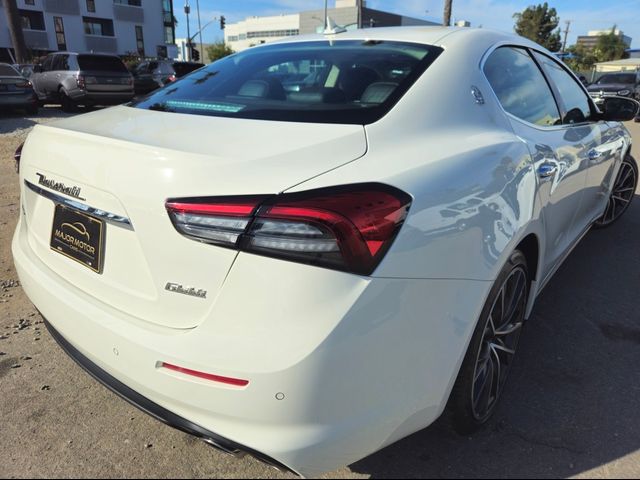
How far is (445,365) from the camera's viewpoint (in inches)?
66.5

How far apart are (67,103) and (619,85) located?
20.8 meters

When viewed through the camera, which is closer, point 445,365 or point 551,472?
point 445,365

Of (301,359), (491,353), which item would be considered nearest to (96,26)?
(491,353)

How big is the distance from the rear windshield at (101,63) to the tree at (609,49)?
74610 millimetres

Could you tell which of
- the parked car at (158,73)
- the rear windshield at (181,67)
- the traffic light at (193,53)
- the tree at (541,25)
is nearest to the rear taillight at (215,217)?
the parked car at (158,73)

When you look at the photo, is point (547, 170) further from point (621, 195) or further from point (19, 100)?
point (19, 100)

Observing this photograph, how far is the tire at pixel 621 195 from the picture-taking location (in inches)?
195

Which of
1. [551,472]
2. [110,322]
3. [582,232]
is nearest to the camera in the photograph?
[110,322]

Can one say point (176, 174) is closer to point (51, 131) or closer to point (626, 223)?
point (51, 131)

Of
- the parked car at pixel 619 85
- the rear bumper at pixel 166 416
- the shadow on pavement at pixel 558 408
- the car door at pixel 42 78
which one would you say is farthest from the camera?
the parked car at pixel 619 85

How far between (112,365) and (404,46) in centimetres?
182

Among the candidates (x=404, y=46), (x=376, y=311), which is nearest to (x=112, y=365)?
(x=376, y=311)

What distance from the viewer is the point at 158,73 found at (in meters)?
19.8

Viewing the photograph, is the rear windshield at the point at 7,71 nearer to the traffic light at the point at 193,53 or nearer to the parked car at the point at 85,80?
the parked car at the point at 85,80
